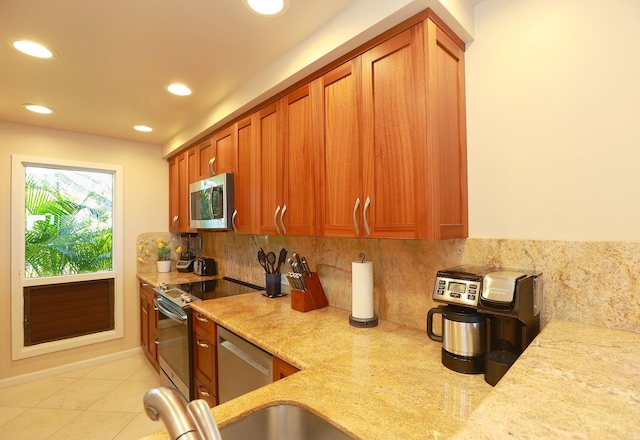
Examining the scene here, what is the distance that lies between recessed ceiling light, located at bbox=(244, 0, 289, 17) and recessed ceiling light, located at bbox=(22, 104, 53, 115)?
2.20 m

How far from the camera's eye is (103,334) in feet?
10.7

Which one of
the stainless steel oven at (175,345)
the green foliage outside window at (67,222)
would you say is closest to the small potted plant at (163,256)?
the green foliage outside window at (67,222)

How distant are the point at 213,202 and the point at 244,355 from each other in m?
1.31

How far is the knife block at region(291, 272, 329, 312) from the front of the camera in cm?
184

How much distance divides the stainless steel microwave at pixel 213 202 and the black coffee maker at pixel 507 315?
1.84 metres

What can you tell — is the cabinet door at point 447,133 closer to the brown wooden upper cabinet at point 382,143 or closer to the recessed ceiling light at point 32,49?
the brown wooden upper cabinet at point 382,143

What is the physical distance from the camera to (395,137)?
4.13ft

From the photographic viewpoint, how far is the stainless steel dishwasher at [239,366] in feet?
4.63

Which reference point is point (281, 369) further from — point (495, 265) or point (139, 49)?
point (139, 49)

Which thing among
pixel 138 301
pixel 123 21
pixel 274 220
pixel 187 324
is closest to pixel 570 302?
pixel 274 220

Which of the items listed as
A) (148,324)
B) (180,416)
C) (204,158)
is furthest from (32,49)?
(148,324)

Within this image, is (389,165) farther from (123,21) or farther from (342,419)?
(123,21)

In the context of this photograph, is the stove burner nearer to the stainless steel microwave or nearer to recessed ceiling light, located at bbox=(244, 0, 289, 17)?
the stainless steel microwave

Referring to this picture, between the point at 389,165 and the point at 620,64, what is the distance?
81cm
